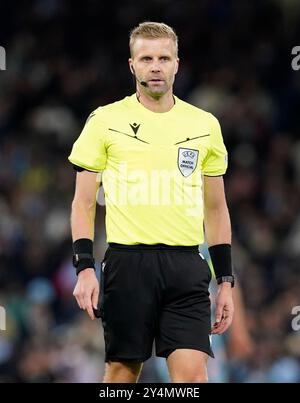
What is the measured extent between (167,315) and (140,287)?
0.60 ft

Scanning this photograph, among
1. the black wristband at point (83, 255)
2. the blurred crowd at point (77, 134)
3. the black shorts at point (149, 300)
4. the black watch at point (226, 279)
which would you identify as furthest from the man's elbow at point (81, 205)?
the blurred crowd at point (77, 134)

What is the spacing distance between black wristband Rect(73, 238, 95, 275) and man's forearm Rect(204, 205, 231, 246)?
2.10ft

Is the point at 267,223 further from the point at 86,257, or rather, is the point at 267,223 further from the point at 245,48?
the point at 86,257

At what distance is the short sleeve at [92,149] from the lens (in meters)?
5.57

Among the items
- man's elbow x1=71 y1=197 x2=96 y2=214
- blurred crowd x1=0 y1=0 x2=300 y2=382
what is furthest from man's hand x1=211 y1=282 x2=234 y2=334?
blurred crowd x1=0 y1=0 x2=300 y2=382

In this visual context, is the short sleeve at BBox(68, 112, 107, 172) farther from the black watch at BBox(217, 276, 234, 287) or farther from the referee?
the black watch at BBox(217, 276, 234, 287)

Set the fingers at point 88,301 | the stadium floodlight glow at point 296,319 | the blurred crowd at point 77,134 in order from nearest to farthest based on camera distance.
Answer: the fingers at point 88,301
the stadium floodlight glow at point 296,319
the blurred crowd at point 77,134

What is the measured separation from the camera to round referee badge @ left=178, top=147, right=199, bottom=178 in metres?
5.53

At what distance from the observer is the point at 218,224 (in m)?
5.80

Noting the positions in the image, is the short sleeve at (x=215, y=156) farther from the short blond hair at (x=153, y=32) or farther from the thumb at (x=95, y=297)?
the thumb at (x=95, y=297)

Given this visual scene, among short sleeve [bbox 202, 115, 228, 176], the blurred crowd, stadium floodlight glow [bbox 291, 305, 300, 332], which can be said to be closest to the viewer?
short sleeve [bbox 202, 115, 228, 176]

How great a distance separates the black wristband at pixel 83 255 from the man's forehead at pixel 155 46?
93 centimetres

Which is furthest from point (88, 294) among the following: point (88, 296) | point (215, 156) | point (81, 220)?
point (215, 156)

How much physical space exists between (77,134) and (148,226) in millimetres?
7060
